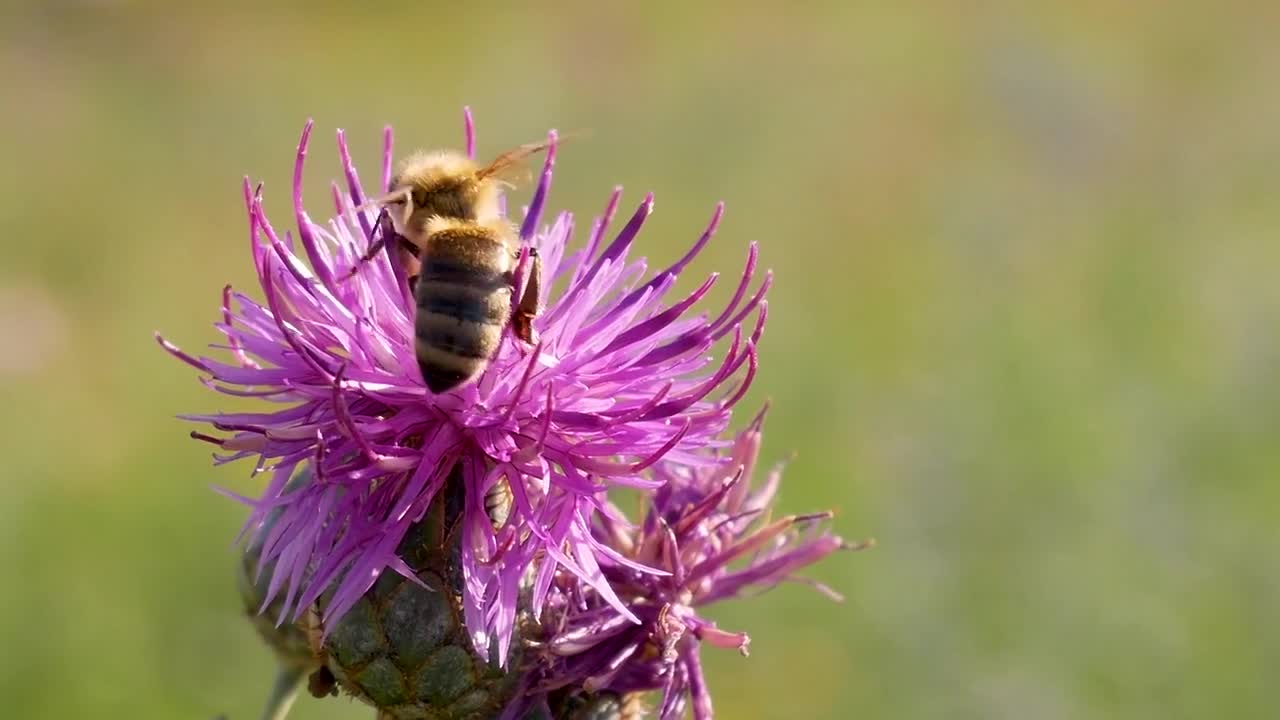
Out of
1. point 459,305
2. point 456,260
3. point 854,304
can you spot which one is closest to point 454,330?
point 459,305

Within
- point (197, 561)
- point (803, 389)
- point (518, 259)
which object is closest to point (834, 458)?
point (803, 389)

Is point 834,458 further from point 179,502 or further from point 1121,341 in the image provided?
point 179,502

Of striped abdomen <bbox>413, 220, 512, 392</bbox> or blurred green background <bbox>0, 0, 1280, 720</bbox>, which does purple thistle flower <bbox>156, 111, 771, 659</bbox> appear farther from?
blurred green background <bbox>0, 0, 1280, 720</bbox>

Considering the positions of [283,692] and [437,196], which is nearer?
[437,196]

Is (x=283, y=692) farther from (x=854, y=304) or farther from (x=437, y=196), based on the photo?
(x=854, y=304)

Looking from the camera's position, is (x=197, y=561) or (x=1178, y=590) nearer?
(x=1178, y=590)
